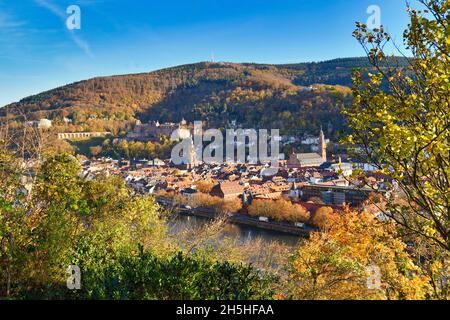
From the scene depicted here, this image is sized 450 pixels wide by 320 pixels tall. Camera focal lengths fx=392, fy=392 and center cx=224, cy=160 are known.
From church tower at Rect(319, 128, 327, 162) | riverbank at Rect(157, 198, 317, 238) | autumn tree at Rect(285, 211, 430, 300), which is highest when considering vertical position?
autumn tree at Rect(285, 211, 430, 300)

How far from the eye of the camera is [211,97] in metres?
82.4

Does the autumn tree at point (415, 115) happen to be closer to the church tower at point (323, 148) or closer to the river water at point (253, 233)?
the river water at point (253, 233)

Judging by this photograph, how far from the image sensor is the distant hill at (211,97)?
56.9m

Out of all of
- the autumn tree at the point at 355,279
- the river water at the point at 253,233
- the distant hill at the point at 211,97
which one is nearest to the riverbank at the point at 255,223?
the river water at the point at 253,233

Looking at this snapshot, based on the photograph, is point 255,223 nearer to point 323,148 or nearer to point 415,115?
point 415,115

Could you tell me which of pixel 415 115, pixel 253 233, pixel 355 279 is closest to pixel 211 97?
pixel 253 233

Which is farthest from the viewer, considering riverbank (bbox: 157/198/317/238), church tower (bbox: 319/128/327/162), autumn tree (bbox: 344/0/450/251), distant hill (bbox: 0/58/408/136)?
distant hill (bbox: 0/58/408/136)

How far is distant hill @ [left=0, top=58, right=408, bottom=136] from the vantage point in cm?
5691

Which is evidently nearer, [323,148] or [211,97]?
[323,148]

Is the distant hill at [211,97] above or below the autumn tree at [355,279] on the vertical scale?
above

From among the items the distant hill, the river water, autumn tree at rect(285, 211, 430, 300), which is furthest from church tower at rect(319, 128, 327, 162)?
autumn tree at rect(285, 211, 430, 300)

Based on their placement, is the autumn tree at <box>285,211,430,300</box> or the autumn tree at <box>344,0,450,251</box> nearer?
the autumn tree at <box>344,0,450,251</box>

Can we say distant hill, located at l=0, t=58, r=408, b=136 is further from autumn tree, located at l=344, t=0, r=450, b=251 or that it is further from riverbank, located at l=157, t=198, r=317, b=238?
autumn tree, located at l=344, t=0, r=450, b=251

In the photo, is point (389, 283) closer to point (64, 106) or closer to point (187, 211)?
point (187, 211)
